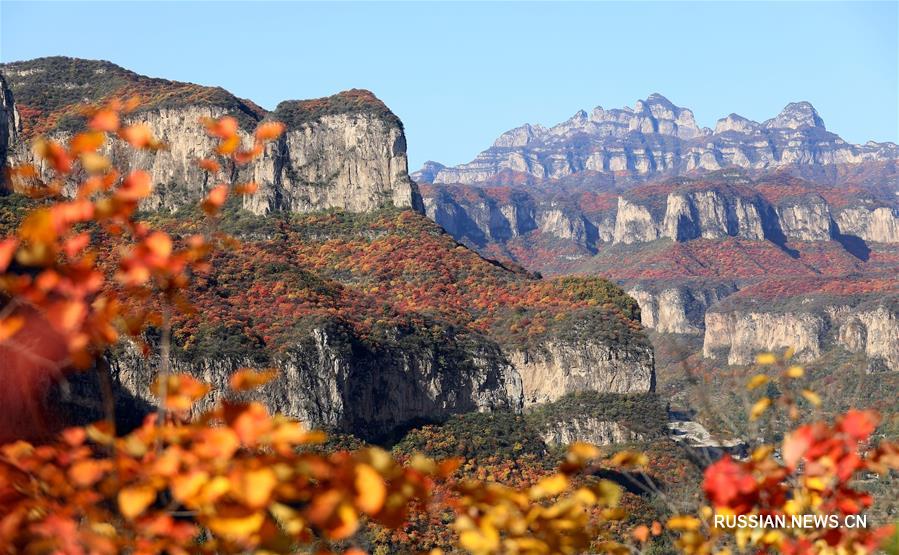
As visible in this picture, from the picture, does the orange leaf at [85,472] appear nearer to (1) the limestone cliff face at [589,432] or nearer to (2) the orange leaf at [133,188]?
(2) the orange leaf at [133,188]

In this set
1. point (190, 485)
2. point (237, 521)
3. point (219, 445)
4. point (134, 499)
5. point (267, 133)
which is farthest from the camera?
point (267, 133)

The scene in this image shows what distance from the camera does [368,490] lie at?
17.2 ft

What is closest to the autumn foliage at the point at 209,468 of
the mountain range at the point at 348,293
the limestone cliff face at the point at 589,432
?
the mountain range at the point at 348,293

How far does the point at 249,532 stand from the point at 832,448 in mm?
3767

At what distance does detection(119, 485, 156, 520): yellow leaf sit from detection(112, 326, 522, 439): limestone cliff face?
207 feet

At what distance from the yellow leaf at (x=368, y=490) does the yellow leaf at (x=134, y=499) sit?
120 centimetres

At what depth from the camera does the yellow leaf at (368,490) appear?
5.21 meters

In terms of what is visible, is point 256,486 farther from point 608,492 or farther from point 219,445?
point 608,492

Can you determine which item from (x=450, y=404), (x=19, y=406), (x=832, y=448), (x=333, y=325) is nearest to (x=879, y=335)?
(x=450, y=404)

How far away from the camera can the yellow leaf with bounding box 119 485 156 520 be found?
562 centimetres

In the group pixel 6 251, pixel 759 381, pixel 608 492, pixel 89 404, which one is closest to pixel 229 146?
pixel 6 251

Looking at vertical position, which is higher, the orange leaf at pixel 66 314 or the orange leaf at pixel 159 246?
the orange leaf at pixel 159 246

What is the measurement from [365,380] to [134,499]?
264 feet

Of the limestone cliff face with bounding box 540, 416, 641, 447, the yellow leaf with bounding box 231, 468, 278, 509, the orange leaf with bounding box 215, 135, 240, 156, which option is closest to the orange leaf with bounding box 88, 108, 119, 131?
the orange leaf with bounding box 215, 135, 240, 156
